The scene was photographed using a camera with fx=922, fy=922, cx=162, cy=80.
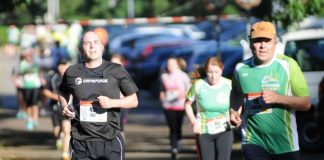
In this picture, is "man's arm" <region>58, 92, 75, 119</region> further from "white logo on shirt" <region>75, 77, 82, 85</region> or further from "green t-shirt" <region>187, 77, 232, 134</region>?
"green t-shirt" <region>187, 77, 232, 134</region>

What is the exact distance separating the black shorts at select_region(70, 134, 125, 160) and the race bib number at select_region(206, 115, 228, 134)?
2.51 meters

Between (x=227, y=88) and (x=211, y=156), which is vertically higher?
(x=227, y=88)

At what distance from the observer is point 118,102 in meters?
7.79

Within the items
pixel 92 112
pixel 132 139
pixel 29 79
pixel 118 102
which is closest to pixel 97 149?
pixel 92 112

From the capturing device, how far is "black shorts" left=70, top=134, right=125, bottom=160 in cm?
789

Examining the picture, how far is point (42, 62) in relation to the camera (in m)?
27.0

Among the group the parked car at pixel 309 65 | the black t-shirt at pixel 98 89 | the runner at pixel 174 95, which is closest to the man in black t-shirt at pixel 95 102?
the black t-shirt at pixel 98 89

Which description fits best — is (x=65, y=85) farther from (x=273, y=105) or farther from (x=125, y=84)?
(x=273, y=105)

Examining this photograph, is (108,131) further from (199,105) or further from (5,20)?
(5,20)

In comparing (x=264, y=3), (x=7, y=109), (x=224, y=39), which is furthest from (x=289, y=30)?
(x=7, y=109)

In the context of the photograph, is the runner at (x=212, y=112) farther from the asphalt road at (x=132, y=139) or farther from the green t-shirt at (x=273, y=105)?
the asphalt road at (x=132, y=139)

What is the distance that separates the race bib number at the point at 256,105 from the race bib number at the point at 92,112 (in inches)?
49.3

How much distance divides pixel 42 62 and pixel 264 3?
476 inches

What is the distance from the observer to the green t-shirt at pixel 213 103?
10.5 meters
